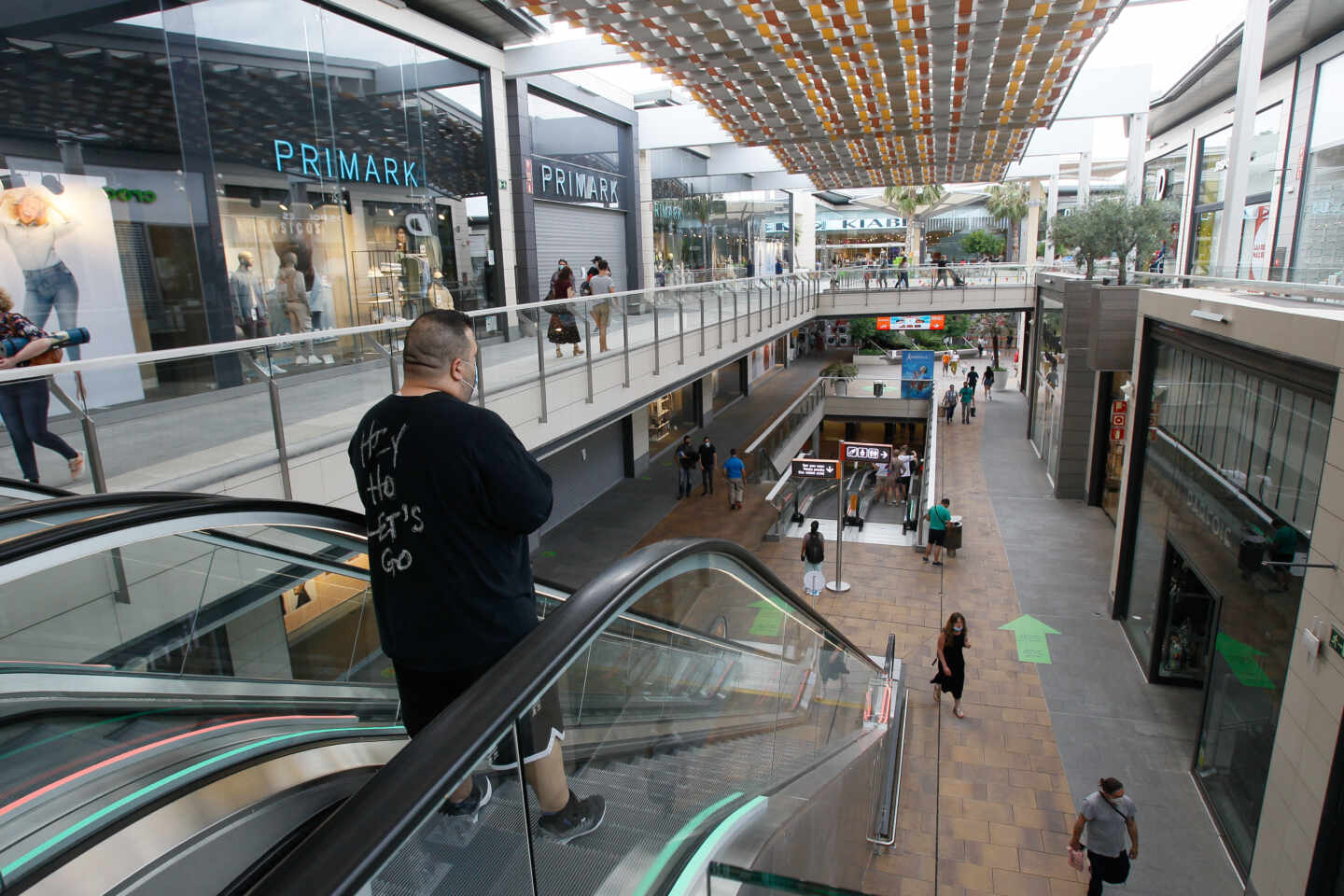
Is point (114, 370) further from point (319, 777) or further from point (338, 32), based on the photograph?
point (338, 32)

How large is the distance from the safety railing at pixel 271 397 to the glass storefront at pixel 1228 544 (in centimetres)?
671

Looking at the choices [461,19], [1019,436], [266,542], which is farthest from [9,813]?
[1019,436]

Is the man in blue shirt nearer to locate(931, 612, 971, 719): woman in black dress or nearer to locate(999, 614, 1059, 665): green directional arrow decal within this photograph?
locate(999, 614, 1059, 665): green directional arrow decal

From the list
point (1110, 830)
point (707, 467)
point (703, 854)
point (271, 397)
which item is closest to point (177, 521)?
point (703, 854)

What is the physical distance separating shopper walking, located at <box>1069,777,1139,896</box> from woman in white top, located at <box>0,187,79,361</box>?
10.2 metres

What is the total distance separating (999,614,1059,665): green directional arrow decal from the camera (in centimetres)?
1076

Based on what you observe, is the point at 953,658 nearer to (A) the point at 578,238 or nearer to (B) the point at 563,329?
(B) the point at 563,329

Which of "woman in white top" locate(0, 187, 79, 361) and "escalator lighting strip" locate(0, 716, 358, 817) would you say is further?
"woman in white top" locate(0, 187, 79, 361)

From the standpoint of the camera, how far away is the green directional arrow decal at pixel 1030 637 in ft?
35.3

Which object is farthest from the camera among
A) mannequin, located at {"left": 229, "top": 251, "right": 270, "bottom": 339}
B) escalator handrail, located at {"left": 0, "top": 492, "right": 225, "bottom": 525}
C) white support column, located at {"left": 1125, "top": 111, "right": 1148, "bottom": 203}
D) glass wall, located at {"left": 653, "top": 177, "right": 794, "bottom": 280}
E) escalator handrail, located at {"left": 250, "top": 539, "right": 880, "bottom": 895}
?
glass wall, located at {"left": 653, "top": 177, "right": 794, "bottom": 280}

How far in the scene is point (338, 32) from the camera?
1184 centimetres

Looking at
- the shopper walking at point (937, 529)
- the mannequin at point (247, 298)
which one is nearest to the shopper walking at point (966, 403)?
the shopper walking at point (937, 529)

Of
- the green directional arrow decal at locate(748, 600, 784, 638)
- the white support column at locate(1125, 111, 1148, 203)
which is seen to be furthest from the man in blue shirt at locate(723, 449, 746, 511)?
the green directional arrow decal at locate(748, 600, 784, 638)

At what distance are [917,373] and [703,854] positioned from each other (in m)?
30.3
